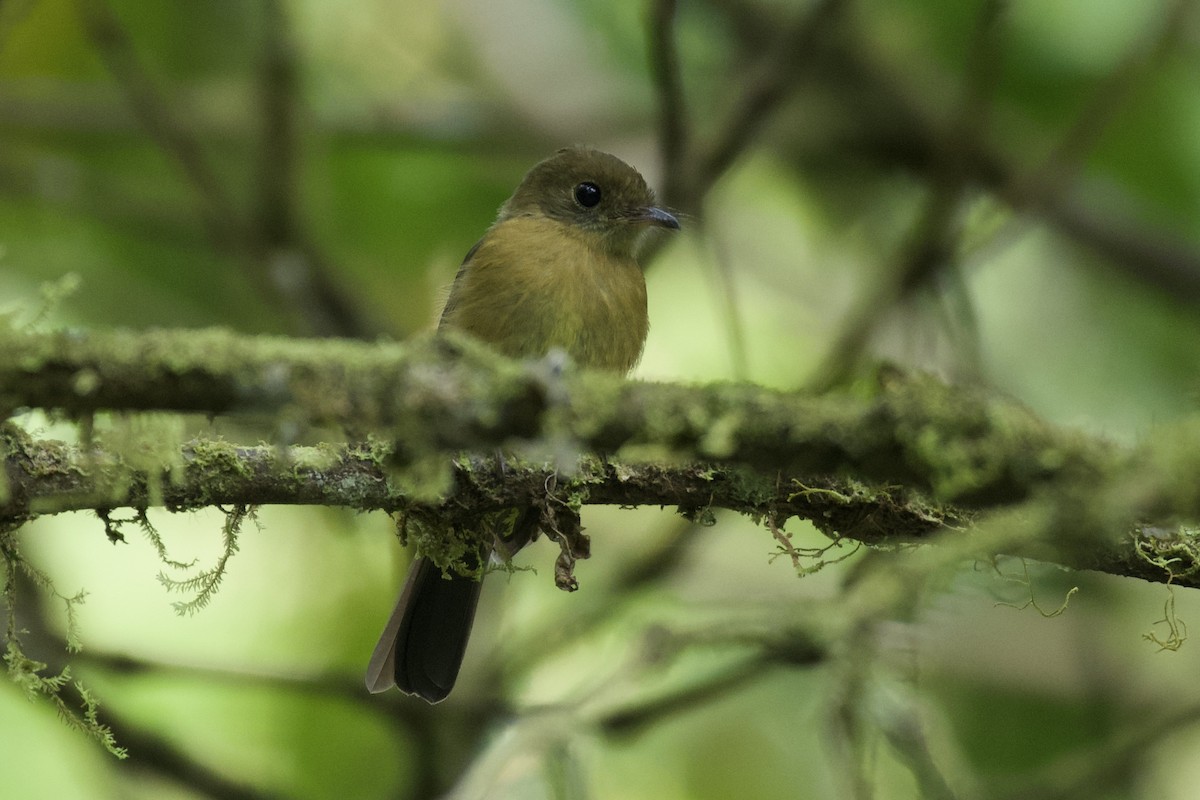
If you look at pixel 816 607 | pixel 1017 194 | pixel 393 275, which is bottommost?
pixel 816 607

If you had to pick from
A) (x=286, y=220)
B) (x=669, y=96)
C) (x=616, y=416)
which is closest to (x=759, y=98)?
(x=669, y=96)

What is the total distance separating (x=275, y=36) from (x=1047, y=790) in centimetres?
434

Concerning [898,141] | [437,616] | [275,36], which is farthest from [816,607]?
[898,141]

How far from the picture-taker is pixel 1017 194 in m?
6.09

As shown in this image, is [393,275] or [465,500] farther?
[393,275]

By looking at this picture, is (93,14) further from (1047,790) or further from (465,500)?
(1047,790)

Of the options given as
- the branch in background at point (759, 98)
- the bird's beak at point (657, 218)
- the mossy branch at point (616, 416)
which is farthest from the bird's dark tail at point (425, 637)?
the mossy branch at point (616, 416)

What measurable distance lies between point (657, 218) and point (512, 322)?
37.6 inches

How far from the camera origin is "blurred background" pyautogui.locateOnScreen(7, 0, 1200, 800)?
209 inches

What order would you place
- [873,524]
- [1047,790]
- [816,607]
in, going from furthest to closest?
[1047,790] → [873,524] → [816,607]

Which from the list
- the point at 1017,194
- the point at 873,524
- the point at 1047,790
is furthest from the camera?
the point at 1017,194

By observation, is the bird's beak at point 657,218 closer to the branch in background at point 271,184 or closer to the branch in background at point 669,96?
the branch in background at point 669,96

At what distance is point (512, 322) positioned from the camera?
4477 millimetres

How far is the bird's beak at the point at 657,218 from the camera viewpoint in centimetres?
513
